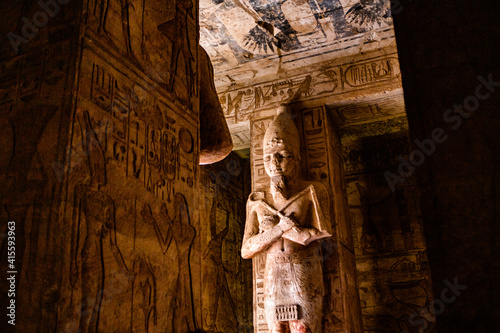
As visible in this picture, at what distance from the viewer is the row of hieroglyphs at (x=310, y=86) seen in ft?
21.5

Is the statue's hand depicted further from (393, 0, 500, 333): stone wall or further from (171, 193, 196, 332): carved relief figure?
(393, 0, 500, 333): stone wall

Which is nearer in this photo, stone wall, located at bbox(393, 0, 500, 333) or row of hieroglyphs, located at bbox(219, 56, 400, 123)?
stone wall, located at bbox(393, 0, 500, 333)

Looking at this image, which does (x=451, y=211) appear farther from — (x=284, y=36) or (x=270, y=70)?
(x=270, y=70)

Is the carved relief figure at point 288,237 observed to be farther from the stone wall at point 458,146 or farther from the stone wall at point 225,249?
the stone wall at point 458,146

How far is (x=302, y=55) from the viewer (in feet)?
22.7

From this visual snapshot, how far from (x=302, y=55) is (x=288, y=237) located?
324cm

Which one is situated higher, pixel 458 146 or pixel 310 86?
pixel 310 86

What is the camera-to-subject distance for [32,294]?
1309 millimetres

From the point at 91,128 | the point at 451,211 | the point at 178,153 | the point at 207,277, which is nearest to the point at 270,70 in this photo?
the point at 207,277

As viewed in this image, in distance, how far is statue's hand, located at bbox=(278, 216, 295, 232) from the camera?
17.0ft

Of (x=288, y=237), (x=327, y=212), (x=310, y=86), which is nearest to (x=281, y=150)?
(x=327, y=212)

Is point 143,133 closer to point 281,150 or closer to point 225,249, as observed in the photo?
point 281,150

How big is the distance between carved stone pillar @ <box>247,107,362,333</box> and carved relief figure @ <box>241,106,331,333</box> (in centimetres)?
35

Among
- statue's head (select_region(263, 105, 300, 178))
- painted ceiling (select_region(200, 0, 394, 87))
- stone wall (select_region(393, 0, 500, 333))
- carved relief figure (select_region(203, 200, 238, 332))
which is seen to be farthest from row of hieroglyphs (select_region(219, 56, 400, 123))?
stone wall (select_region(393, 0, 500, 333))
